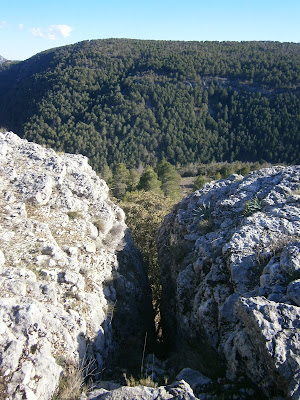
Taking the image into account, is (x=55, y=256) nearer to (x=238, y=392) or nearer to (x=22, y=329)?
(x=22, y=329)

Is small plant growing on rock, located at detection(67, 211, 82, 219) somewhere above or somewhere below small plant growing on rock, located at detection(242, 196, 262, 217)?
below

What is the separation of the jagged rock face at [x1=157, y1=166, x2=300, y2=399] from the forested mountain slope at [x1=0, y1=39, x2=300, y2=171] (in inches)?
2907

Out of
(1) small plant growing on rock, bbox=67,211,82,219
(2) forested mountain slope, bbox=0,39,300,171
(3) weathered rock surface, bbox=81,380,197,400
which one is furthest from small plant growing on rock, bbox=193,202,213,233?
(2) forested mountain slope, bbox=0,39,300,171

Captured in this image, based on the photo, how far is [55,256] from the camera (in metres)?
9.30

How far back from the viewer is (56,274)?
29.0ft

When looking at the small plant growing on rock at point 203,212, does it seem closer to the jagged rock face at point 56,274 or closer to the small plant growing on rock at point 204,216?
the small plant growing on rock at point 204,216

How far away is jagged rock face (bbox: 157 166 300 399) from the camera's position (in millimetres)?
5906

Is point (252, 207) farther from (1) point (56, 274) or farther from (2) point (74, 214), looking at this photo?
(1) point (56, 274)

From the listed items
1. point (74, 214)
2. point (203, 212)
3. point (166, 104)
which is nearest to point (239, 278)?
point (203, 212)

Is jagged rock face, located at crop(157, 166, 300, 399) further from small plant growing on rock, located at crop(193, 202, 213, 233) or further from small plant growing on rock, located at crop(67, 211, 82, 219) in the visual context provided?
small plant growing on rock, located at crop(67, 211, 82, 219)

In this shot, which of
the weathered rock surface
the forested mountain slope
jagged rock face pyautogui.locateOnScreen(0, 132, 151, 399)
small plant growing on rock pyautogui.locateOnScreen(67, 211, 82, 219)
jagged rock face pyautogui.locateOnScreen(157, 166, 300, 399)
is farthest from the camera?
the forested mountain slope

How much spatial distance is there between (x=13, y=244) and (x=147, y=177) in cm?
2827

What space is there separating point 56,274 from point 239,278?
5.30m

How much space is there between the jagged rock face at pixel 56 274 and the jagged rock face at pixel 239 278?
7.81 feet
